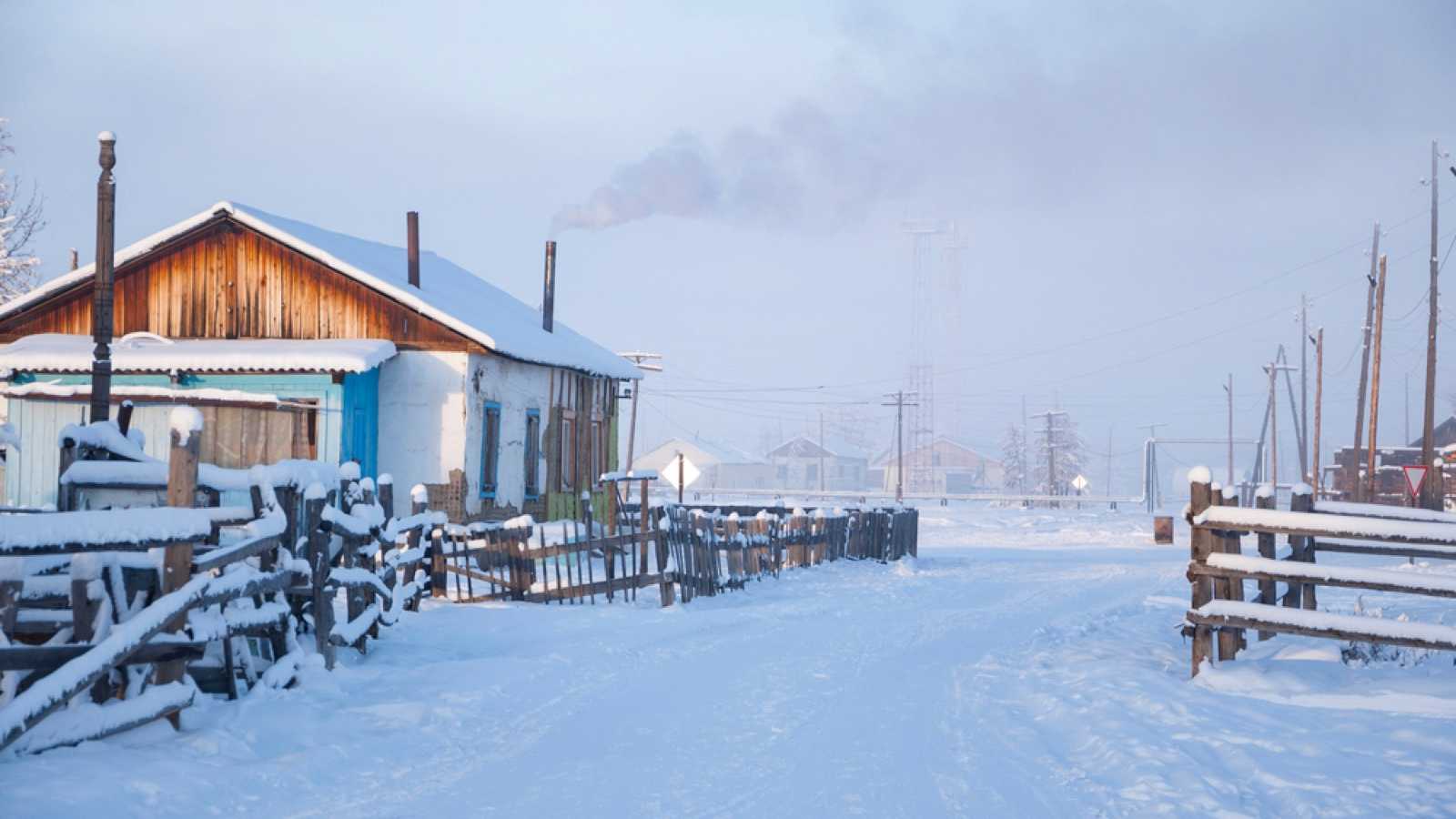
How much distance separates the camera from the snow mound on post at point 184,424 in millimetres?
8125

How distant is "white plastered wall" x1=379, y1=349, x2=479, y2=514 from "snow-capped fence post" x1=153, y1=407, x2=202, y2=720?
1485 cm

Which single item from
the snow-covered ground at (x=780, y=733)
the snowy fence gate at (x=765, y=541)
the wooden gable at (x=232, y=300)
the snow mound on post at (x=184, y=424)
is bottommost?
the snow-covered ground at (x=780, y=733)

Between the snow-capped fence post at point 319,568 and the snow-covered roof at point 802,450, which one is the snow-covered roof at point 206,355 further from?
the snow-covered roof at point 802,450

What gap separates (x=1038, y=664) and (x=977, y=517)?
5197cm

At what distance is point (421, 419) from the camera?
23391 mm

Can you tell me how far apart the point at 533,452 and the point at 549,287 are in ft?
18.8

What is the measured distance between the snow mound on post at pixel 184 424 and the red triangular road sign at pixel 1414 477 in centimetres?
3032

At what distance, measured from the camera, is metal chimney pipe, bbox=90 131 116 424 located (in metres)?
13.7

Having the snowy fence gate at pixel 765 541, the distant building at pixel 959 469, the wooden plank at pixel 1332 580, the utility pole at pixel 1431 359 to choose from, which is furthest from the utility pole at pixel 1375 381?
the distant building at pixel 959 469

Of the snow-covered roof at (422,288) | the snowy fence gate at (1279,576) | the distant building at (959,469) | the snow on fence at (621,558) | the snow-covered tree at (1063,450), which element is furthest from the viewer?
the distant building at (959,469)

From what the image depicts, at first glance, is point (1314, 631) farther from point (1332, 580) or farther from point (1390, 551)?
point (1390, 551)

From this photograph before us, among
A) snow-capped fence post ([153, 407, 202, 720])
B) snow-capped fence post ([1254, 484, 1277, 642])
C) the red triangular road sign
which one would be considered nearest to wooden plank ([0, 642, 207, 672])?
snow-capped fence post ([153, 407, 202, 720])

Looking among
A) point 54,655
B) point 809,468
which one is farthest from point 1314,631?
point 809,468

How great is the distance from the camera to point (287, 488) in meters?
9.75
